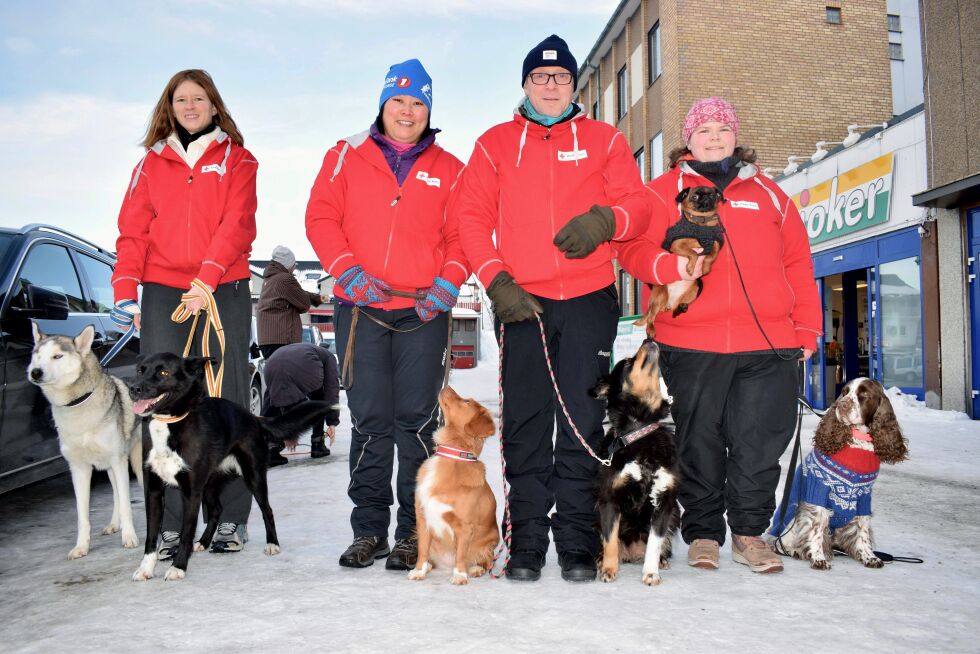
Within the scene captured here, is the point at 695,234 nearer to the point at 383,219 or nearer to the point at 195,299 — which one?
the point at 383,219

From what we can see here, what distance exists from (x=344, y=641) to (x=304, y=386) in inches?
196

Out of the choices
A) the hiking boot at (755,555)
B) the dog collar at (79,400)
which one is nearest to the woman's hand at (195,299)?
the dog collar at (79,400)

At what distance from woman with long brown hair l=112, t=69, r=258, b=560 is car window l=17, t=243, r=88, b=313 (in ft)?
2.33

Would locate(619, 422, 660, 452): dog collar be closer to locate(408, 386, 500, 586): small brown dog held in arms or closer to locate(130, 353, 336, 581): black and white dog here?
locate(408, 386, 500, 586): small brown dog held in arms

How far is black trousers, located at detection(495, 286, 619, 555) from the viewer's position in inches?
128

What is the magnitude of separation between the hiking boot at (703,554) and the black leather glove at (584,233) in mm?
1536

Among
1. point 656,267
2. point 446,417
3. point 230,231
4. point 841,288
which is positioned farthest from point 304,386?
point 841,288

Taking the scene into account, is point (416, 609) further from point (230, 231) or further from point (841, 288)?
point (841, 288)

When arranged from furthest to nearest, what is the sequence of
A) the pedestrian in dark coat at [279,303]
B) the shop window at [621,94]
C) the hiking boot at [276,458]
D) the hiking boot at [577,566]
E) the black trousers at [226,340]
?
the shop window at [621,94] < the pedestrian in dark coat at [279,303] < the hiking boot at [276,458] < the black trousers at [226,340] < the hiking boot at [577,566]

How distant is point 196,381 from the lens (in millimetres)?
3439

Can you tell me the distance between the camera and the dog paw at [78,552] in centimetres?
356

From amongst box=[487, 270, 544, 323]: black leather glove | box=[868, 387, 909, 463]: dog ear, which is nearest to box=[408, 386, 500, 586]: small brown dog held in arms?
box=[487, 270, 544, 323]: black leather glove

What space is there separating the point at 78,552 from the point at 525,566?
2.28 metres

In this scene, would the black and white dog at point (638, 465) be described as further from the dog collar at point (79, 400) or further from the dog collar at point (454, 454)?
the dog collar at point (79, 400)
